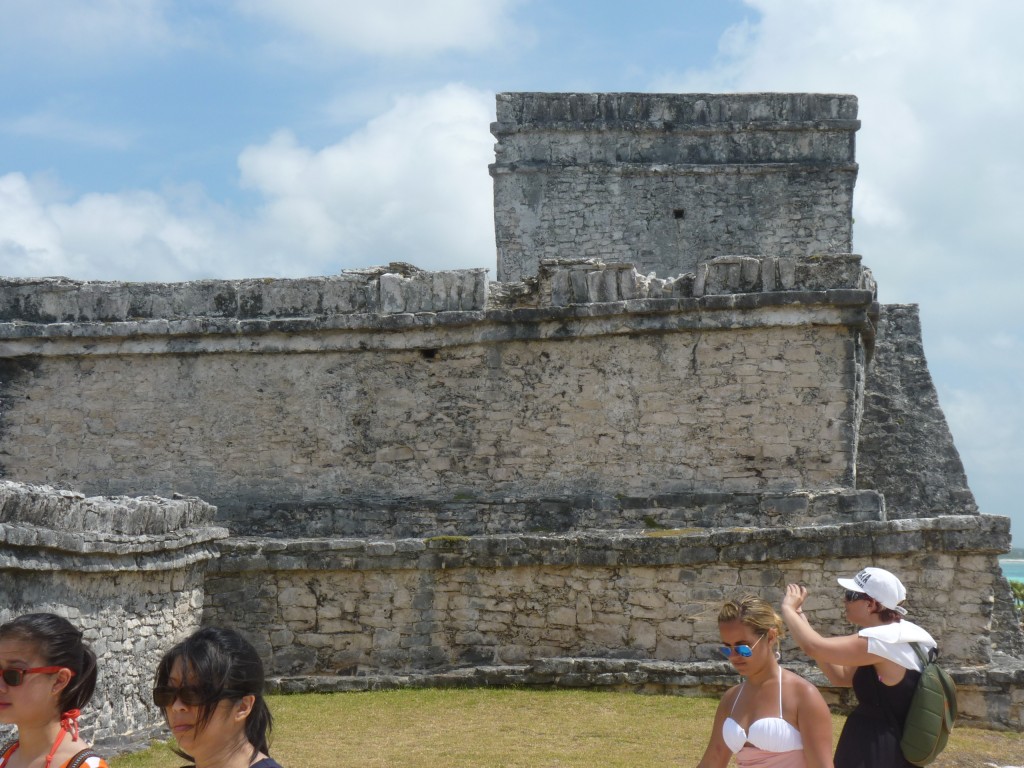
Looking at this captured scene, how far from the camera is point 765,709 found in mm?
4688

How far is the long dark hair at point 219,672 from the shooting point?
11.7 feet

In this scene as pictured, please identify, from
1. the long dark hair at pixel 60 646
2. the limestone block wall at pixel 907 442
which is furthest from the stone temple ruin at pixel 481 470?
the long dark hair at pixel 60 646

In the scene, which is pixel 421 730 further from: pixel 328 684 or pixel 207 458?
pixel 207 458

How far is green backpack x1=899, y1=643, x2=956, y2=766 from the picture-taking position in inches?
189

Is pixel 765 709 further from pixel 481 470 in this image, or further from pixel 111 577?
pixel 481 470

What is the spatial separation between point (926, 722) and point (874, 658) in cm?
31

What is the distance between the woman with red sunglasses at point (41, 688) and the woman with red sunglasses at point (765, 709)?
2.34 metres

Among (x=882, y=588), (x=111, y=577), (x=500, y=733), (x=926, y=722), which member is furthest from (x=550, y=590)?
(x=926, y=722)

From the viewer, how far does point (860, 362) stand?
40.1ft

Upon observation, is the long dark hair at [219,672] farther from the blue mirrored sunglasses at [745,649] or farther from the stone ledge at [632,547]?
the stone ledge at [632,547]

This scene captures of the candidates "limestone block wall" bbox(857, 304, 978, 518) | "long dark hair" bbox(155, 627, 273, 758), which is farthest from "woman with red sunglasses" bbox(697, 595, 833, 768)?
"limestone block wall" bbox(857, 304, 978, 518)

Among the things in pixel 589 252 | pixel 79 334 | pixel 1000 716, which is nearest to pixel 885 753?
pixel 1000 716

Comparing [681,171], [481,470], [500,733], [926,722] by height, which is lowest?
[500,733]

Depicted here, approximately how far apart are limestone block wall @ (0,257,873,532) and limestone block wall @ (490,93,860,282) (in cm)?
532
